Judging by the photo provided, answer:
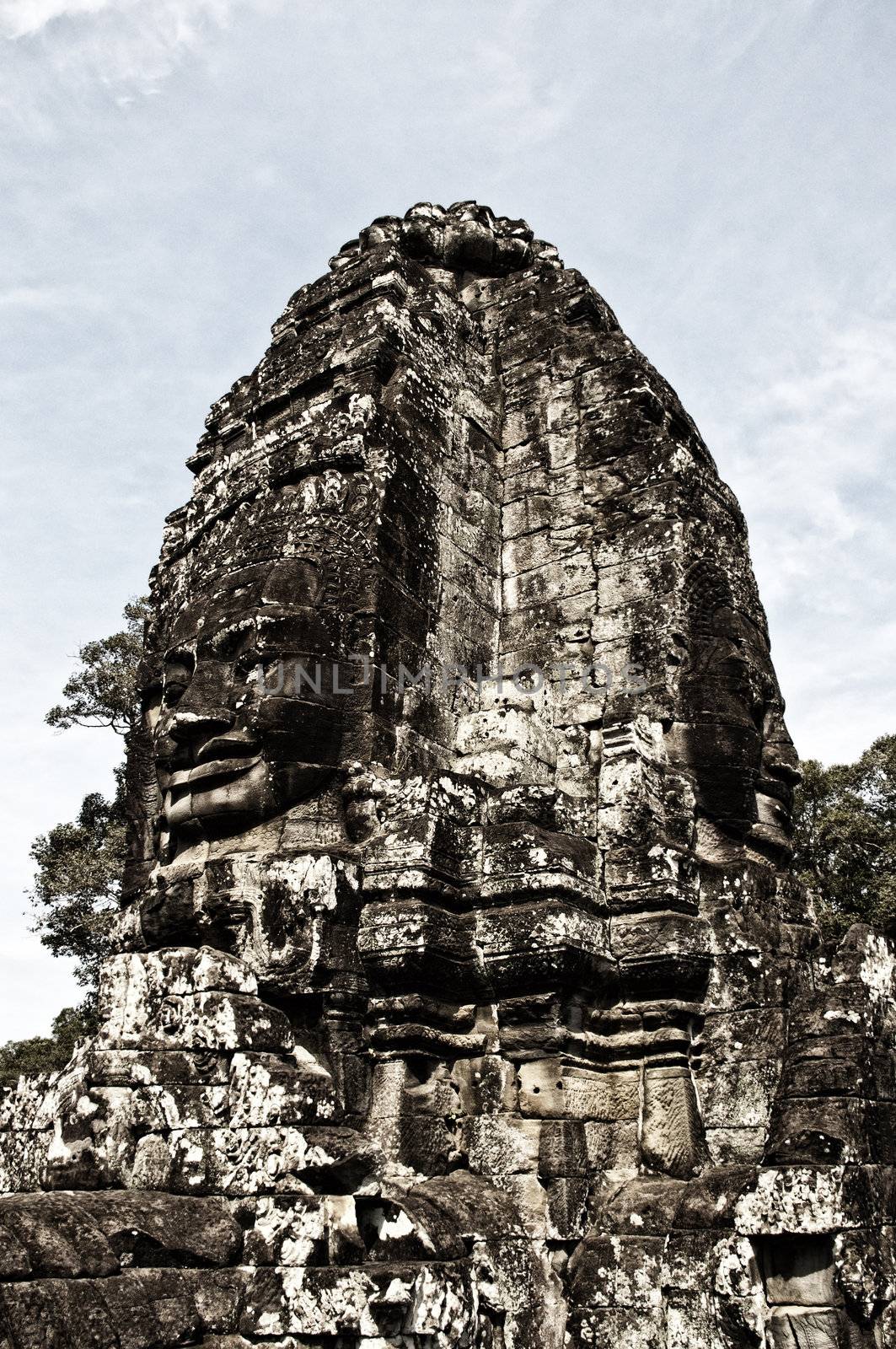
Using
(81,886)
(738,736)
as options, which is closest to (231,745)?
(738,736)

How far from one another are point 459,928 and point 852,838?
1414 centimetres

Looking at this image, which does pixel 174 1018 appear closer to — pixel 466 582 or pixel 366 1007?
pixel 366 1007

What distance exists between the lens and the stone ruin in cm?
449

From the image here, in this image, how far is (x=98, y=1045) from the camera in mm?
5180

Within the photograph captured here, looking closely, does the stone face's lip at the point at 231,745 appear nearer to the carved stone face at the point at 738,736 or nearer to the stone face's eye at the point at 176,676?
the stone face's eye at the point at 176,676

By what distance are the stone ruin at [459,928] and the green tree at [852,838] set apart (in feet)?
33.1

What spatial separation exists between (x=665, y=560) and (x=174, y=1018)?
13.5 ft

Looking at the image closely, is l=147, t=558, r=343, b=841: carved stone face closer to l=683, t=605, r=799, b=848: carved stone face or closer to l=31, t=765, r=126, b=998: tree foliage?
l=683, t=605, r=799, b=848: carved stone face

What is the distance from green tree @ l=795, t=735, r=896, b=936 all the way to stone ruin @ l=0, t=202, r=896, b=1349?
1008 centimetres

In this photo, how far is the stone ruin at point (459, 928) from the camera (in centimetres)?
449

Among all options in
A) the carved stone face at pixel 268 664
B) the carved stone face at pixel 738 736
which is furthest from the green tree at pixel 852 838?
the carved stone face at pixel 268 664

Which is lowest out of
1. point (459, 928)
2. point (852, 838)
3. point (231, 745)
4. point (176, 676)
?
point (459, 928)

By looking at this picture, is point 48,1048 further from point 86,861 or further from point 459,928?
point 459,928

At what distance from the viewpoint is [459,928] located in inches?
235
